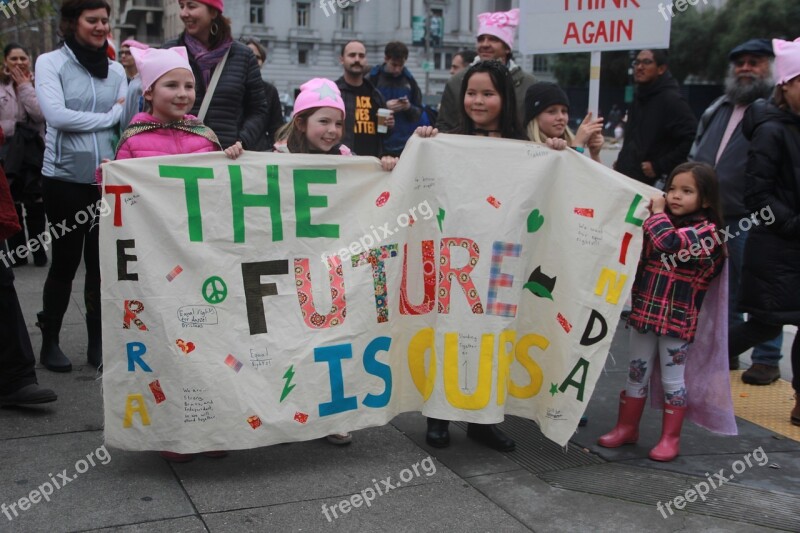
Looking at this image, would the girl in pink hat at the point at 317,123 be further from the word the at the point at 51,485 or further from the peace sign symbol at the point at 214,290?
the word the at the point at 51,485

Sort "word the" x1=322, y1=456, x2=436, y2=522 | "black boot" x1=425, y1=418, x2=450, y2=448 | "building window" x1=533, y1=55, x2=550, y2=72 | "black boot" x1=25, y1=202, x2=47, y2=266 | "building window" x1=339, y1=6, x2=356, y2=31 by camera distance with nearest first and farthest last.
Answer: "word the" x1=322, y1=456, x2=436, y2=522, "black boot" x1=425, y1=418, x2=450, y2=448, "black boot" x1=25, y1=202, x2=47, y2=266, "building window" x1=339, y1=6, x2=356, y2=31, "building window" x1=533, y1=55, x2=550, y2=72

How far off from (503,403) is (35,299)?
15.2ft

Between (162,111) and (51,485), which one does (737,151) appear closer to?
(162,111)

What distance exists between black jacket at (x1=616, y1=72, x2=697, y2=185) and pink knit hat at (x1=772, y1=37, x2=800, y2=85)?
1.91 m

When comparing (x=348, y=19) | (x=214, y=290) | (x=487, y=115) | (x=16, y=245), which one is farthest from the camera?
(x=348, y=19)

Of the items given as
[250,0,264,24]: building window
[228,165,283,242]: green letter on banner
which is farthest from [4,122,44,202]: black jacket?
[250,0,264,24]: building window

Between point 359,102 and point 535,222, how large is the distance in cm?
382

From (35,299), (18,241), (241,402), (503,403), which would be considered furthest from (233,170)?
(18,241)

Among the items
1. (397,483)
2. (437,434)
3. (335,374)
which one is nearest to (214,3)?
(335,374)

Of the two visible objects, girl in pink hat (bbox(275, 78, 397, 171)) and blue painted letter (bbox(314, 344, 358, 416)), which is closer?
blue painted letter (bbox(314, 344, 358, 416))

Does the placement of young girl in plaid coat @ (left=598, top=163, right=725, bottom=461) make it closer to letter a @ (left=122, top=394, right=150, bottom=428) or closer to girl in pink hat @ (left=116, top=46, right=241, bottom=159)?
girl in pink hat @ (left=116, top=46, right=241, bottom=159)

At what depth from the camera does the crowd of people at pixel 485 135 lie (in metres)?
4.21

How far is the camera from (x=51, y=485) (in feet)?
12.3

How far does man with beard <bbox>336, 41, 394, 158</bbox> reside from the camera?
25.0 feet
